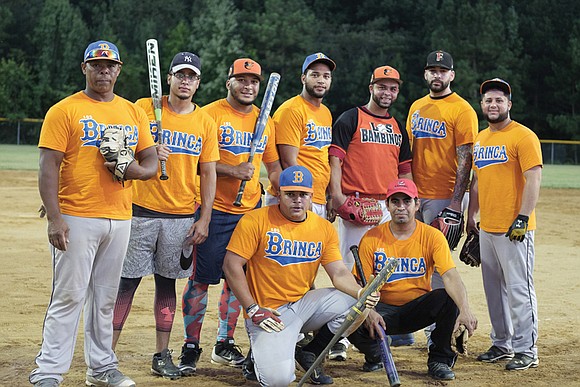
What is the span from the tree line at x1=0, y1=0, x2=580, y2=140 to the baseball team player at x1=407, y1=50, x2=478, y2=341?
138 ft

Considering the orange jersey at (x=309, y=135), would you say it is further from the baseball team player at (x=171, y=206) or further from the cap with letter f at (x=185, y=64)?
the cap with letter f at (x=185, y=64)

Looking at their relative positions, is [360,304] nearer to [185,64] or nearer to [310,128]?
[310,128]

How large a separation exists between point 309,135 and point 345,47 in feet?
166

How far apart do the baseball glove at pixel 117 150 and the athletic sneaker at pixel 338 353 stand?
2499 mm

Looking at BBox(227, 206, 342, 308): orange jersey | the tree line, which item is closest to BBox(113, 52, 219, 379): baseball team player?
BBox(227, 206, 342, 308): orange jersey

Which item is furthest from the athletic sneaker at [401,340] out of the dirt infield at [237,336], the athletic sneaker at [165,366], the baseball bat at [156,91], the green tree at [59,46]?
the green tree at [59,46]

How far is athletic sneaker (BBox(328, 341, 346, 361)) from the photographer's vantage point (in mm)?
7258

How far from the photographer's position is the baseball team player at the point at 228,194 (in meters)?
6.74

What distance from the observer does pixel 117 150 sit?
5.66 meters

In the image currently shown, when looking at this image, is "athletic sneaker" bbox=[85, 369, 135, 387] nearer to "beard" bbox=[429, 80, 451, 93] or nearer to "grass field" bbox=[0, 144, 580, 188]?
"beard" bbox=[429, 80, 451, 93]

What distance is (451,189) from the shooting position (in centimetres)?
786

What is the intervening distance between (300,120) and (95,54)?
6.65 ft

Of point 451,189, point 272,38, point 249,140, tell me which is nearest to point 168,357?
point 249,140

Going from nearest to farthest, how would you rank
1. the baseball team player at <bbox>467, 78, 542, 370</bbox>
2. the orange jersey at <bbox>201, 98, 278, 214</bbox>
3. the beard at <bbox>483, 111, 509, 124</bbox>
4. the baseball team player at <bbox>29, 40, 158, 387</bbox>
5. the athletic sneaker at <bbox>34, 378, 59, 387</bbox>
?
the baseball team player at <bbox>29, 40, 158, 387</bbox> < the athletic sneaker at <bbox>34, 378, 59, 387</bbox> < the orange jersey at <bbox>201, 98, 278, 214</bbox> < the baseball team player at <bbox>467, 78, 542, 370</bbox> < the beard at <bbox>483, 111, 509, 124</bbox>
